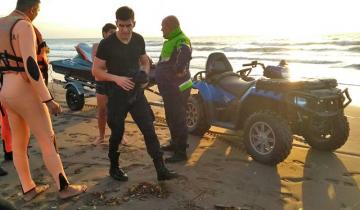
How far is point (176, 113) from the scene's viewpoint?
5.71m

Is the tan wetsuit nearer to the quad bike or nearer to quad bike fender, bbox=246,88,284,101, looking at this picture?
the quad bike

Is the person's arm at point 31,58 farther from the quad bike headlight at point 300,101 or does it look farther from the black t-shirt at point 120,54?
the quad bike headlight at point 300,101

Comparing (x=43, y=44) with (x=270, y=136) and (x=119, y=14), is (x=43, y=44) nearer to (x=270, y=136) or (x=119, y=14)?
(x=119, y=14)

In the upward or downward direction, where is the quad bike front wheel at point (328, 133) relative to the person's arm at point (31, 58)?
downward

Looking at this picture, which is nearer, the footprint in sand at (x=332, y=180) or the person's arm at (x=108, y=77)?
the person's arm at (x=108, y=77)

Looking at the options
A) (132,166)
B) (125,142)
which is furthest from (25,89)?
(125,142)

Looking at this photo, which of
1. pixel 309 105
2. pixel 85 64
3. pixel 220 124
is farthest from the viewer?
pixel 85 64

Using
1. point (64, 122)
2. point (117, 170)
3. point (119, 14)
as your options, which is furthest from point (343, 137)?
point (64, 122)

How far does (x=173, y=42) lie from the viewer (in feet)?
18.2

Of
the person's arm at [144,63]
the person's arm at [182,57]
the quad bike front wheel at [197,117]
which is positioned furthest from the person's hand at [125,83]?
the quad bike front wheel at [197,117]

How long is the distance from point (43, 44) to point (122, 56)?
0.80 m

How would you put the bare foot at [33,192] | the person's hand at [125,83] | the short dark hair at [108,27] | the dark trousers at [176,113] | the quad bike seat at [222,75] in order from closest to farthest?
the person's hand at [125,83] → the bare foot at [33,192] → the dark trousers at [176,113] → the short dark hair at [108,27] → the quad bike seat at [222,75]

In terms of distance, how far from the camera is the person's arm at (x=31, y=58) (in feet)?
12.2

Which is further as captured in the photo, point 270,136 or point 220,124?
point 220,124
